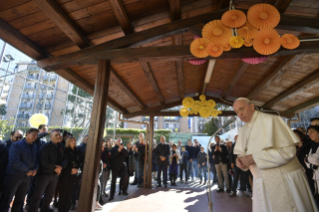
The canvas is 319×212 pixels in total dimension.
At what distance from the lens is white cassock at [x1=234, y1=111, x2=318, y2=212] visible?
167 centimetres

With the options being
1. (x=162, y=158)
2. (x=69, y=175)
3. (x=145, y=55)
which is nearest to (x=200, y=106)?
(x=162, y=158)

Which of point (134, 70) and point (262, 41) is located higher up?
point (134, 70)

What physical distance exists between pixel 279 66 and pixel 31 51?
5.39 metres

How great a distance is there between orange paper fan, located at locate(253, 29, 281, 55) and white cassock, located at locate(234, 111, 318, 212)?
117cm

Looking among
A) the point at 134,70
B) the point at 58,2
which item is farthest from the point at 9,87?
the point at 58,2

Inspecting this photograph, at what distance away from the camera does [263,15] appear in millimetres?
2420

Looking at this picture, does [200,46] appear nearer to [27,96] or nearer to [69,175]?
[69,175]

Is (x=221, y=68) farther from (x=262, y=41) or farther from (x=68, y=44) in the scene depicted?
(x=68, y=44)

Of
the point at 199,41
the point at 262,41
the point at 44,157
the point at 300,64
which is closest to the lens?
the point at 262,41

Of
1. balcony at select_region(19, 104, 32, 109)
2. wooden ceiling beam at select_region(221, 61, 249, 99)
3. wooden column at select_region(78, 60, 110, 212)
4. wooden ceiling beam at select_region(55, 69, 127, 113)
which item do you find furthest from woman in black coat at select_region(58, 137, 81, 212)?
wooden ceiling beam at select_region(221, 61, 249, 99)

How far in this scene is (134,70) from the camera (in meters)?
5.14

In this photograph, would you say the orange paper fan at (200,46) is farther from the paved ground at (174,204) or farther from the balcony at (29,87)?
the balcony at (29,87)

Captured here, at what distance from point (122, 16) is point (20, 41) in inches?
66.8

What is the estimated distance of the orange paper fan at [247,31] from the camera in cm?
277
